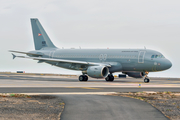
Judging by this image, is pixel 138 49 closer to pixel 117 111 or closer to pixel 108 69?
pixel 108 69

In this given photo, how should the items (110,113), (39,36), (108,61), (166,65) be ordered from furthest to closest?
(39,36)
(108,61)
(166,65)
(110,113)

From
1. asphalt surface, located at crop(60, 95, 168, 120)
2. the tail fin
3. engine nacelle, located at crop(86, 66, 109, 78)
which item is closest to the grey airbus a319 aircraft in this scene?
engine nacelle, located at crop(86, 66, 109, 78)

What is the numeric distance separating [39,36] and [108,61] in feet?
52.1

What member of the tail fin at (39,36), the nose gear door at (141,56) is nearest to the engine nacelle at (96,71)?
the nose gear door at (141,56)

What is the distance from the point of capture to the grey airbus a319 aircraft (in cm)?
3716

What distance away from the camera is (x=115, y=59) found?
39.9 metres

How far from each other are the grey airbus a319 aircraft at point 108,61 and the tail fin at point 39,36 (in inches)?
84.4

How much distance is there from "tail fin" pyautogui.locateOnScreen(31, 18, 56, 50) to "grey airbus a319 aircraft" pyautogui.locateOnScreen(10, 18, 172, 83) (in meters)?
2.14

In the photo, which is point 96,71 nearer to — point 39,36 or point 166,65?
point 166,65

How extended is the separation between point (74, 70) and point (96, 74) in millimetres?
7551

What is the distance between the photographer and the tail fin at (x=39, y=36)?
4981 cm

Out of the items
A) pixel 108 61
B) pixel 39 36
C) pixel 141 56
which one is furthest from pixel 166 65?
pixel 39 36

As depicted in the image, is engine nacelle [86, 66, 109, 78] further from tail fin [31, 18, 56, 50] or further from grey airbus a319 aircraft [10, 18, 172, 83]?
tail fin [31, 18, 56, 50]

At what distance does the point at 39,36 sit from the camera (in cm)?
5022
